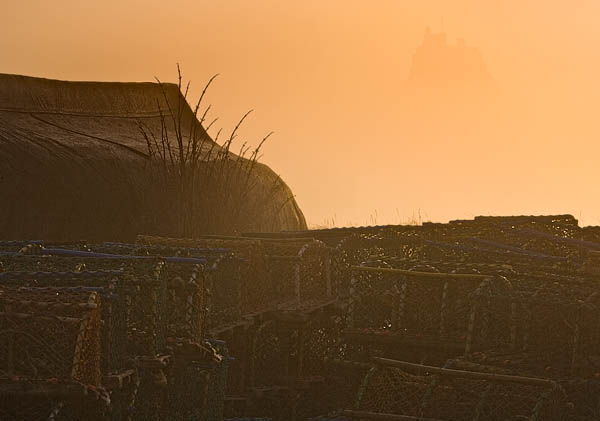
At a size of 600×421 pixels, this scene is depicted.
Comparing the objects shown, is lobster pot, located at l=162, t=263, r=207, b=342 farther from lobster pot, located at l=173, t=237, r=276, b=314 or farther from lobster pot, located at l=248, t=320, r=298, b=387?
lobster pot, located at l=248, t=320, r=298, b=387

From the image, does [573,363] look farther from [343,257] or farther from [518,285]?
[343,257]

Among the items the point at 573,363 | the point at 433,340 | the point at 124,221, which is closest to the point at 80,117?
the point at 124,221

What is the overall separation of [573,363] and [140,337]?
2.95m

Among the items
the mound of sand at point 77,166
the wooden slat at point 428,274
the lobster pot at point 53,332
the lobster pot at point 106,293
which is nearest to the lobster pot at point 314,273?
the wooden slat at point 428,274

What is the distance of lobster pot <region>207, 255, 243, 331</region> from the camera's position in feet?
29.2

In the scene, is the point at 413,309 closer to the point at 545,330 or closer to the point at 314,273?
the point at 545,330

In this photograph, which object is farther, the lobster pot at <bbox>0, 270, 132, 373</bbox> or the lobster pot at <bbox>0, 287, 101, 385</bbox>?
the lobster pot at <bbox>0, 270, 132, 373</bbox>

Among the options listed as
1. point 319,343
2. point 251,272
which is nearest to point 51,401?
point 251,272

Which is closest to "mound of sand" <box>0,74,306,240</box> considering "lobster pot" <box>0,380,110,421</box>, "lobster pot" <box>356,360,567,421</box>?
"lobster pot" <box>356,360,567,421</box>

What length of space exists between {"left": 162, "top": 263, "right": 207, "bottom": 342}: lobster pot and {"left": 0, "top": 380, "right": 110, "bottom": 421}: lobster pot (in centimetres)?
142

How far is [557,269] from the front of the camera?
327 inches

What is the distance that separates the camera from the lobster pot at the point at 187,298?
7.32 m

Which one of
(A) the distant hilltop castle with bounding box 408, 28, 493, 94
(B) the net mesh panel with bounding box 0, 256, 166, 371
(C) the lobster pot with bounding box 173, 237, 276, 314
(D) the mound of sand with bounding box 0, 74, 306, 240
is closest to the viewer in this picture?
(B) the net mesh panel with bounding box 0, 256, 166, 371

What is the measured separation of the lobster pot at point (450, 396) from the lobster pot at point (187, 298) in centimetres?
127
